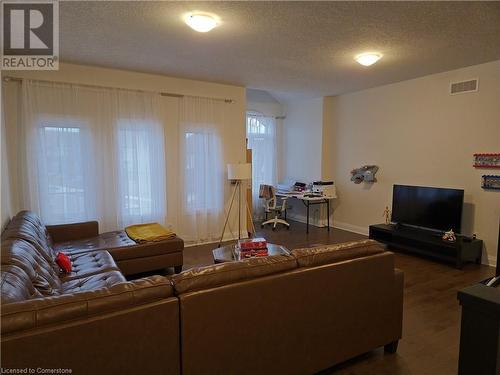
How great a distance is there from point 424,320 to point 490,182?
2385 mm

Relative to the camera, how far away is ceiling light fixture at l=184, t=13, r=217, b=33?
2590 millimetres

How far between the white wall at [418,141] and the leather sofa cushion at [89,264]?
446cm

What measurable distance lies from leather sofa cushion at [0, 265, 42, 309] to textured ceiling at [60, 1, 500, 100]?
2.05m

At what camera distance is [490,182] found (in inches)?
156

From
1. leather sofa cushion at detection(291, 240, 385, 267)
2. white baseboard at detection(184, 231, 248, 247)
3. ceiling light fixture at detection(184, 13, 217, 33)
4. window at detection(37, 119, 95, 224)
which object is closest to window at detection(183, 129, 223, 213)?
white baseboard at detection(184, 231, 248, 247)

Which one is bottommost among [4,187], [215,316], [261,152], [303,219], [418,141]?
[303,219]

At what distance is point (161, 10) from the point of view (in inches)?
100

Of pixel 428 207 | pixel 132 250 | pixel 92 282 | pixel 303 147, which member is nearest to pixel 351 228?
pixel 428 207

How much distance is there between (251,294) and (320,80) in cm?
414

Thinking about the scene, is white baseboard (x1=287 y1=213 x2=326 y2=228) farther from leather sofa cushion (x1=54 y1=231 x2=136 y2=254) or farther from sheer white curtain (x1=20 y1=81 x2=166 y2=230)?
leather sofa cushion (x1=54 y1=231 x2=136 y2=254)

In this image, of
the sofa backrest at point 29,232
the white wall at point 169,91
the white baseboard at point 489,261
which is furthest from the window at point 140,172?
the white baseboard at point 489,261

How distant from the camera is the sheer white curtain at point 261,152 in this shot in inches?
268

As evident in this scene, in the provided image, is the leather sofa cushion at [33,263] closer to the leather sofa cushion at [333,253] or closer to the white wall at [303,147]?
the leather sofa cushion at [333,253]

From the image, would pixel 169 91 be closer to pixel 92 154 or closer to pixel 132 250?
pixel 92 154
